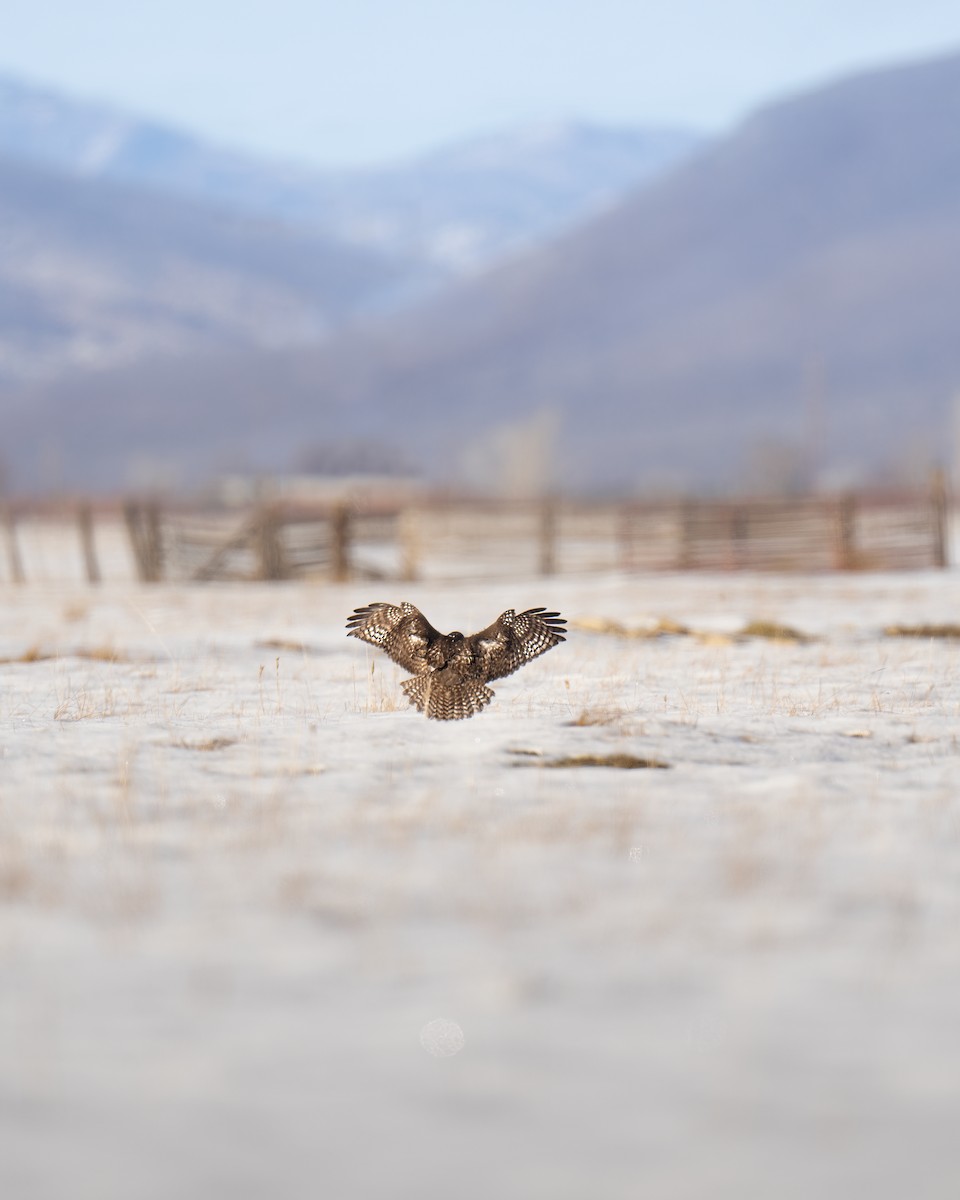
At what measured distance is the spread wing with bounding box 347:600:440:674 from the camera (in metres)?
7.32

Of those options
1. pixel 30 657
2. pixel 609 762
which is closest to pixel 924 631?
pixel 609 762

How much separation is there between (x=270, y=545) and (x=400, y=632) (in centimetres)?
1698

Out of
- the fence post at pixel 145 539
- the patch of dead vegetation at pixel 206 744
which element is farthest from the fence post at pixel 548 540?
the patch of dead vegetation at pixel 206 744

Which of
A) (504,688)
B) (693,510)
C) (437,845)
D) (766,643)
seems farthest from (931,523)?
(437,845)

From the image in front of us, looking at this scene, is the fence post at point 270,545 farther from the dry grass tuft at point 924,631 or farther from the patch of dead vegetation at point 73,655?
the dry grass tuft at point 924,631

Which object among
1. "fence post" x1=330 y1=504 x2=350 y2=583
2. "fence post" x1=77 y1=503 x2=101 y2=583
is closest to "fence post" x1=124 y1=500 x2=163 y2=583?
"fence post" x1=77 y1=503 x2=101 y2=583

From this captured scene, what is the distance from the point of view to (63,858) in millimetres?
4758

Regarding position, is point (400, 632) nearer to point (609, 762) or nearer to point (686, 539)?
point (609, 762)

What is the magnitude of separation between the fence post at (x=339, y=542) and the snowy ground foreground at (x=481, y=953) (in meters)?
15.5

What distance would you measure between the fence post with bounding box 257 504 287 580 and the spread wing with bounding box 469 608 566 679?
1679cm

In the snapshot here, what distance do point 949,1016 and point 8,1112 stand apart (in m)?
2.36

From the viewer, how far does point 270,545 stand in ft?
78.7

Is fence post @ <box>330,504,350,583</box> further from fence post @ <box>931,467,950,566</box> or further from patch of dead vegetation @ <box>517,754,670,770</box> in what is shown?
patch of dead vegetation @ <box>517,754,670,770</box>

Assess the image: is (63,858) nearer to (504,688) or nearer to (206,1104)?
(206,1104)
